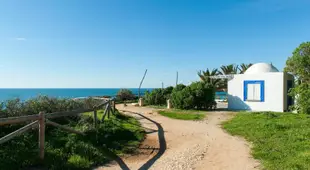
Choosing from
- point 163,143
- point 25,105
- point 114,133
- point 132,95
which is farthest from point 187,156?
point 132,95

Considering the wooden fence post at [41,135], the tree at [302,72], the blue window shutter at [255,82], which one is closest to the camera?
the wooden fence post at [41,135]

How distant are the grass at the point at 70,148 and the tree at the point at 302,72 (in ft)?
41.4

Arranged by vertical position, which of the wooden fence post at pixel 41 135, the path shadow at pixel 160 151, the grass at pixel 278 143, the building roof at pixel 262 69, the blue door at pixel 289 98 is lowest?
the path shadow at pixel 160 151

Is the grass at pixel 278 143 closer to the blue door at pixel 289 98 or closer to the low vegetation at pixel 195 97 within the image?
the low vegetation at pixel 195 97

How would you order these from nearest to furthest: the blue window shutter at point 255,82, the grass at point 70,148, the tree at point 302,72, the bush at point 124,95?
1. the grass at point 70,148
2. the tree at point 302,72
3. the blue window shutter at point 255,82
4. the bush at point 124,95

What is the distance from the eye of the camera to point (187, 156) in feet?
22.6

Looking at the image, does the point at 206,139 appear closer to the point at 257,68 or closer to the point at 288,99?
the point at 288,99

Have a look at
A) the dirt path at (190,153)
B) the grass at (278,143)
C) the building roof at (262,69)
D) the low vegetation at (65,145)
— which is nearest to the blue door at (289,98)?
the building roof at (262,69)

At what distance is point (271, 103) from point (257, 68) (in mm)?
4688

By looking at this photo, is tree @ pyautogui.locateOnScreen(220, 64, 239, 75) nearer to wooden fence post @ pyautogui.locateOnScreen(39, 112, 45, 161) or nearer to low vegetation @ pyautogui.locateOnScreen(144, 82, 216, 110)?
low vegetation @ pyautogui.locateOnScreen(144, 82, 216, 110)

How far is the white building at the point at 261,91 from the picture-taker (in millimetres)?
18156

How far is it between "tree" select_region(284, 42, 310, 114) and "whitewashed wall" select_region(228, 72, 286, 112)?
102 centimetres

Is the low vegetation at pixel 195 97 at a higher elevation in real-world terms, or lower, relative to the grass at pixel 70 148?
higher

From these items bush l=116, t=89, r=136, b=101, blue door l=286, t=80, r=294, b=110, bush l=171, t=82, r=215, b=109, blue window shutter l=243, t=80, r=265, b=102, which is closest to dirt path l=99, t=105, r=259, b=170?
bush l=171, t=82, r=215, b=109
